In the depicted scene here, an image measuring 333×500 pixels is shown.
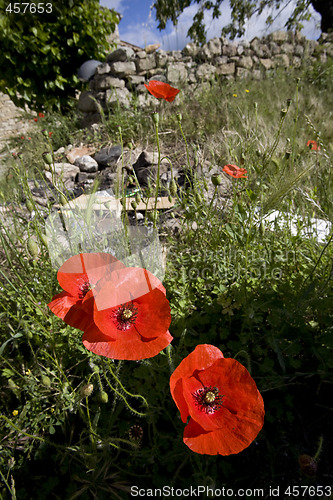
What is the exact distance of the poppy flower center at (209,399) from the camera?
2.80 feet

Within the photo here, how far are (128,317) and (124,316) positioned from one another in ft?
0.04

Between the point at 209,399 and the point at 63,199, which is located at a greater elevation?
the point at 63,199

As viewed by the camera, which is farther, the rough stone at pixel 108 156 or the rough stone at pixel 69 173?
the rough stone at pixel 108 156

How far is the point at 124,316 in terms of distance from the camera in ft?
2.87

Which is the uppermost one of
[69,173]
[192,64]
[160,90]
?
[192,64]

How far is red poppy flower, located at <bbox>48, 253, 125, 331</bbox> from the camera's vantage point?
2.77 feet

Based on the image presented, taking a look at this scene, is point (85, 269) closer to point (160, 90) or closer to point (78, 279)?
point (78, 279)

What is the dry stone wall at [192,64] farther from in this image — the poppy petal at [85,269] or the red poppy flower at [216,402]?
the red poppy flower at [216,402]

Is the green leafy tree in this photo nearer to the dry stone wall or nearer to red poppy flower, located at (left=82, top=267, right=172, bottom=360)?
the dry stone wall

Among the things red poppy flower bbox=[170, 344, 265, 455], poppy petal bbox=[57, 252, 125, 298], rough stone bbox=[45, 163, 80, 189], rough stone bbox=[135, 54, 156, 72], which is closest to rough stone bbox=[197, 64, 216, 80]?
rough stone bbox=[135, 54, 156, 72]

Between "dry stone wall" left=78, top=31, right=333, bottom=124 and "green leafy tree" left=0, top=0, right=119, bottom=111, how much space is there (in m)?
0.67

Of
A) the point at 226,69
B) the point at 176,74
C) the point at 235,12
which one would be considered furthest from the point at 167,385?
the point at 235,12

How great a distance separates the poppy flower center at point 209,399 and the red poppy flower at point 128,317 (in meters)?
0.23

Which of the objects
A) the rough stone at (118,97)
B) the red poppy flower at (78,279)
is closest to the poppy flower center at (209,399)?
the red poppy flower at (78,279)
